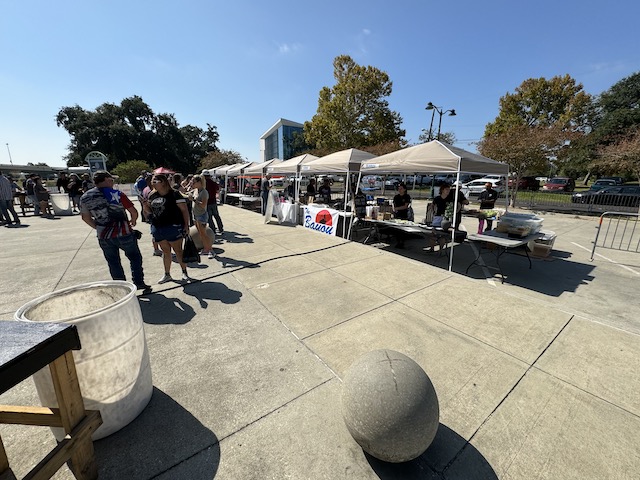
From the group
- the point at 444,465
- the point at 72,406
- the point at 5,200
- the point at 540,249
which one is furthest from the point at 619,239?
the point at 5,200

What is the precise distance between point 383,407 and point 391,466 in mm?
528

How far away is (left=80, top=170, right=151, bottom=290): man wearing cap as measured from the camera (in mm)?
3760

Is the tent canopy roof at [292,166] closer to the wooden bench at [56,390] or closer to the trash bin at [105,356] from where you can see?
the trash bin at [105,356]

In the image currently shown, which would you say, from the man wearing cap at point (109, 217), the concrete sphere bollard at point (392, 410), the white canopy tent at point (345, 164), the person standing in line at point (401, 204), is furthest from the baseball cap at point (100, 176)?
the person standing in line at point (401, 204)

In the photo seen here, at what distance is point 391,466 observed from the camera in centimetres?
195

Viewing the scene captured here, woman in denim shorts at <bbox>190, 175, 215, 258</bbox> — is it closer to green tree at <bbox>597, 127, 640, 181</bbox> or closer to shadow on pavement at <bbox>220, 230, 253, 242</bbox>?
shadow on pavement at <bbox>220, 230, 253, 242</bbox>

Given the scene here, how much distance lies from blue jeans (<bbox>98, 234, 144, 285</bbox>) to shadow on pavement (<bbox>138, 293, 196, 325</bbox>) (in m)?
0.43

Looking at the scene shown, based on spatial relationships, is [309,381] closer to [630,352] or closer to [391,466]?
[391,466]

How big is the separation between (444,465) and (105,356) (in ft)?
8.04

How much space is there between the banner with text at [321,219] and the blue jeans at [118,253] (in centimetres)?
570

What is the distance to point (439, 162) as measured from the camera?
6.07 m

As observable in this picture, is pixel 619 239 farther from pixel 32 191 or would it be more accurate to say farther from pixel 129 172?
pixel 129 172

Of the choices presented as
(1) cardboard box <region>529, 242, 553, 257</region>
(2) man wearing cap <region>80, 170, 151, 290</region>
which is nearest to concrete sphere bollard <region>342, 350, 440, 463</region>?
(2) man wearing cap <region>80, 170, 151, 290</region>

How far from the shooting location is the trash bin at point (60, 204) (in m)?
13.5
